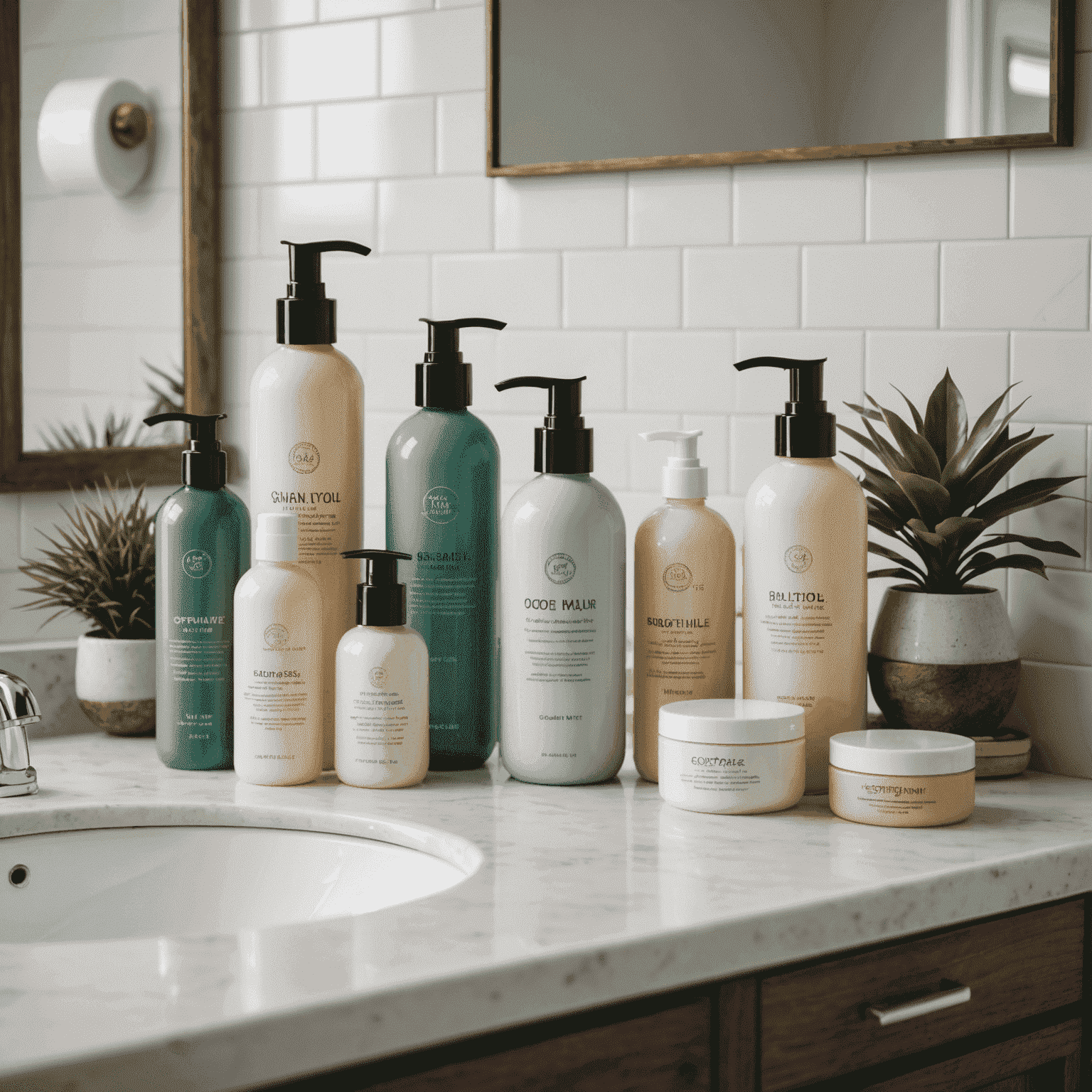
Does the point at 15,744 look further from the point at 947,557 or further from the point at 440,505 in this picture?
the point at 947,557

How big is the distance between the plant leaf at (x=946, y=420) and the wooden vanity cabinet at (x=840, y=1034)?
1.31ft

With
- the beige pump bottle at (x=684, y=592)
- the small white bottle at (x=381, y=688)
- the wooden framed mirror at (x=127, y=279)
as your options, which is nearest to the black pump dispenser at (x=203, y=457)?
the small white bottle at (x=381, y=688)

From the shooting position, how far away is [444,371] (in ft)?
3.60

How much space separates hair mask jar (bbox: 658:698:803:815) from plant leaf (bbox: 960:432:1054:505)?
265 mm

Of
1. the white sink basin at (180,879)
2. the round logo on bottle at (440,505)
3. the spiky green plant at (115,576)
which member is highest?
the round logo on bottle at (440,505)

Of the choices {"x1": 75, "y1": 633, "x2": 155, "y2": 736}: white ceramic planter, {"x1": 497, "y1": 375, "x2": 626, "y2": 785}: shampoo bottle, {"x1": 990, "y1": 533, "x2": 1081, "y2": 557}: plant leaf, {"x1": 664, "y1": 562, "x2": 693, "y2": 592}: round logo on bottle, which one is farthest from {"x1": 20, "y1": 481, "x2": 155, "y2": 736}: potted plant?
{"x1": 990, "y1": 533, "x2": 1081, "y2": 557}: plant leaf

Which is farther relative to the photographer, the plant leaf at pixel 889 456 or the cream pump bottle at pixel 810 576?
the plant leaf at pixel 889 456

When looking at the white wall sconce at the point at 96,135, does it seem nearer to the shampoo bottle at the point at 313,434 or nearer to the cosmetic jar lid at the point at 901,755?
the shampoo bottle at the point at 313,434

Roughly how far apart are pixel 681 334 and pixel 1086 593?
0.45 m

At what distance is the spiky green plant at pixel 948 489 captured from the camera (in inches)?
44.0

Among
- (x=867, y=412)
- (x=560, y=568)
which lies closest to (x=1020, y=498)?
(x=867, y=412)

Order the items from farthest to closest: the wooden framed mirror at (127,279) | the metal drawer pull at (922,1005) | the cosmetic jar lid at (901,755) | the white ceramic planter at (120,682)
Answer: the wooden framed mirror at (127,279) → the white ceramic planter at (120,682) → the cosmetic jar lid at (901,755) → the metal drawer pull at (922,1005)

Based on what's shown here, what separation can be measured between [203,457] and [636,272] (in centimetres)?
50

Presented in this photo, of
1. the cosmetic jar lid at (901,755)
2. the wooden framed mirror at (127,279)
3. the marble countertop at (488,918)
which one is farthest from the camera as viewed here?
the wooden framed mirror at (127,279)
